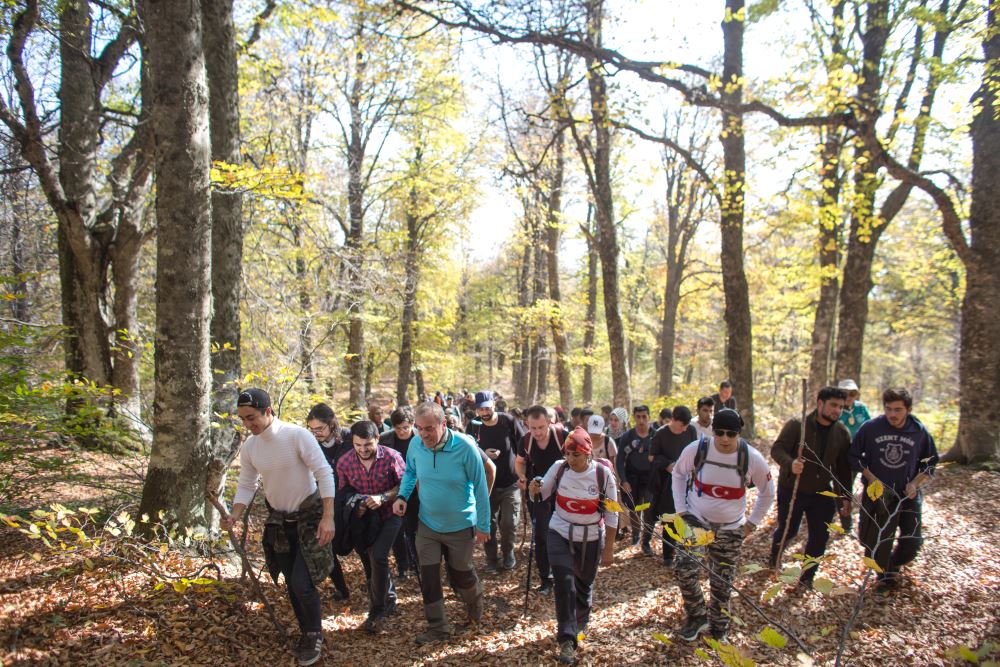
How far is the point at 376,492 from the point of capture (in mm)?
5156

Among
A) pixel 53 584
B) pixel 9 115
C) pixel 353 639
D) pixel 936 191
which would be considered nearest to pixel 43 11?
pixel 9 115

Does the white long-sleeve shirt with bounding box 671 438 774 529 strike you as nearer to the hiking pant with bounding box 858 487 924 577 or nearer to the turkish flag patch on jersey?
the turkish flag patch on jersey

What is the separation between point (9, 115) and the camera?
21.5ft

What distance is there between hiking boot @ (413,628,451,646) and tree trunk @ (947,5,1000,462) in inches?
365

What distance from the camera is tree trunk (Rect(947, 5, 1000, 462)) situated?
8.48m

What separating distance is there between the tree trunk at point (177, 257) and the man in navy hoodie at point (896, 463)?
21.2 ft

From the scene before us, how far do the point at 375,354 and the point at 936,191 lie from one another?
17515 millimetres

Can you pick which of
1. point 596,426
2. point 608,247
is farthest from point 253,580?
point 608,247

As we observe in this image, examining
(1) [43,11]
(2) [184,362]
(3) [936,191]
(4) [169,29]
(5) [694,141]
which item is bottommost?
(2) [184,362]

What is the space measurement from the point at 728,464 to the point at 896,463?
1854mm

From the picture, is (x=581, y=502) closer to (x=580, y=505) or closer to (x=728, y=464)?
(x=580, y=505)

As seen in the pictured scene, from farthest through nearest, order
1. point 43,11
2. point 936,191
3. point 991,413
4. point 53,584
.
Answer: point 991,413
point 936,191
point 43,11
point 53,584

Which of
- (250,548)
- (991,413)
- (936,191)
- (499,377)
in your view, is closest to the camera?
(250,548)

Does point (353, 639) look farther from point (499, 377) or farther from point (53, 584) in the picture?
point (499, 377)
